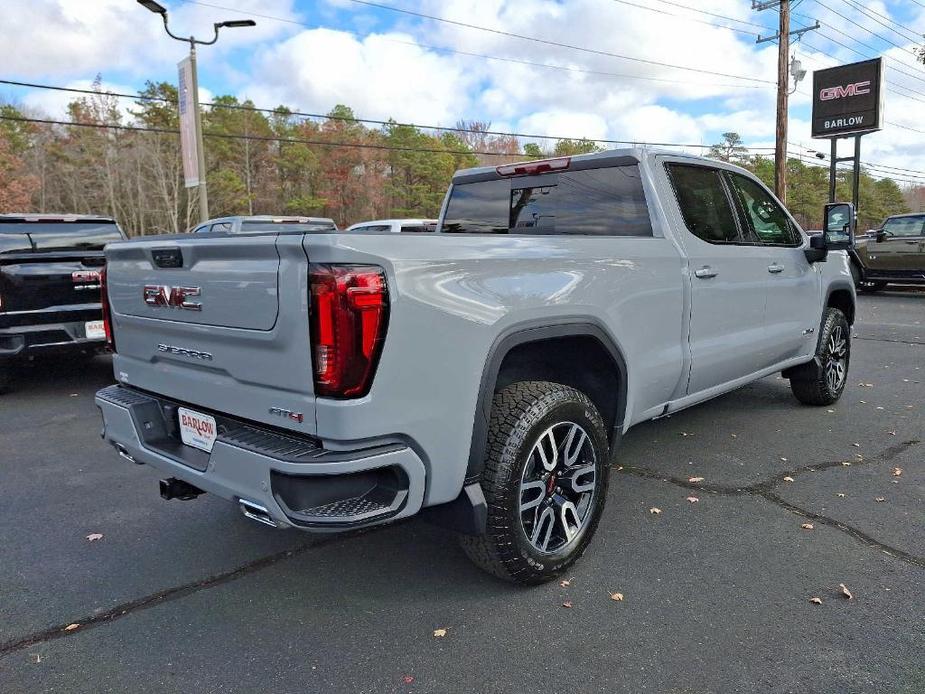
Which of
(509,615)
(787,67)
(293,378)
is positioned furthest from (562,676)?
(787,67)

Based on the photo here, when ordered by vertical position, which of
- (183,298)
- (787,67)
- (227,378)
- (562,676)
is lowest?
(562,676)

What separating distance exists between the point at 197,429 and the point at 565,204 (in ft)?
7.81

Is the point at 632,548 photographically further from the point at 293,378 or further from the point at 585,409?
the point at 293,378

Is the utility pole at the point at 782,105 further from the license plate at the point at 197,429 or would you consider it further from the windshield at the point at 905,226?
the license plate at the point at 197,429

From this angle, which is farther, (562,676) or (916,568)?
(916,568)

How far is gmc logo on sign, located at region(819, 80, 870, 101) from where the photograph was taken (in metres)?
27.6

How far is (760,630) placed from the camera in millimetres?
2523

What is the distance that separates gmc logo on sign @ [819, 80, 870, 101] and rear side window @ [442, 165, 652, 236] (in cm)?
2990

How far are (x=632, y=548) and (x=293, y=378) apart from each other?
1.91m

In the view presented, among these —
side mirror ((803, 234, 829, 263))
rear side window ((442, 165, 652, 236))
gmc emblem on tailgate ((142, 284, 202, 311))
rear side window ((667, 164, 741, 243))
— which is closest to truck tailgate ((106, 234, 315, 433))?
gmc emblem on tailgate ((142, 284, 202, 311))

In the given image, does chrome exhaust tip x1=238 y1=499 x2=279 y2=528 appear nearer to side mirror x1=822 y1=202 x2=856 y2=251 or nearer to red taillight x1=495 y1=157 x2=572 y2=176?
red taillight x1=495 y1=157 x2=572 y2=176

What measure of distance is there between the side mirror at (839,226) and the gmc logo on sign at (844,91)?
28268 mm

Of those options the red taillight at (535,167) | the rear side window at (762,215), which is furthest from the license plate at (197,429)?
the rear side window at (762,215)

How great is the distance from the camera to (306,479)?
2137 mm
